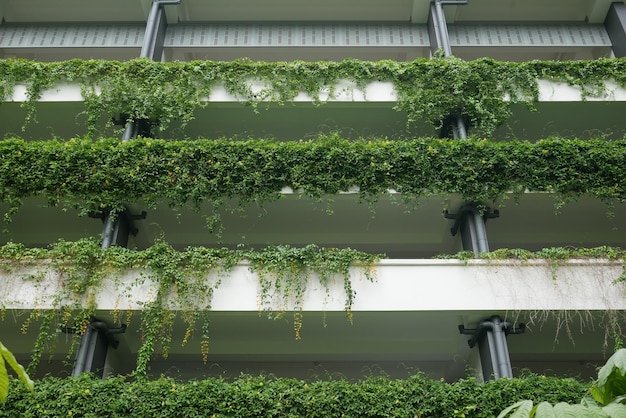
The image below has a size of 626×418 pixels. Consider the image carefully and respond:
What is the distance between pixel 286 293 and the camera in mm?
11727

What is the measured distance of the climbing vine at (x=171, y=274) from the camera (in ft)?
38.0

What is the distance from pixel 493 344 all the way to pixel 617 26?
10872mm

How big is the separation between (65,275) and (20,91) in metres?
5.68

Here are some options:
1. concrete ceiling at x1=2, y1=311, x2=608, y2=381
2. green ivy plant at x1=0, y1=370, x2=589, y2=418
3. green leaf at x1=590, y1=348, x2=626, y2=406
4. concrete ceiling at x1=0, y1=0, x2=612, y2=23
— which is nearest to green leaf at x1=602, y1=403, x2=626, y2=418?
green leaf at x1=590, y1=348, x2=626, y2=406

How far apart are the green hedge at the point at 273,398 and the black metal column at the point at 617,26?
10.8 metres

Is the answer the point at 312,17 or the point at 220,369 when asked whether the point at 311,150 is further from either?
the point at 312,17

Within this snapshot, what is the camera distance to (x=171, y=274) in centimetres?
1170

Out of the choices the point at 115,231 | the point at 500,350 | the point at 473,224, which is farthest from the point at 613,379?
the point at 115,231

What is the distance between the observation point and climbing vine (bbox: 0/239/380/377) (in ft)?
38.0

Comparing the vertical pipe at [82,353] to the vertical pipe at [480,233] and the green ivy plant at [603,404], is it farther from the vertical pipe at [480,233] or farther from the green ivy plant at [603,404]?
the green ivy plant at [603,404]

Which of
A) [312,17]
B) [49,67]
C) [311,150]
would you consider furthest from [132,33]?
[311,150]

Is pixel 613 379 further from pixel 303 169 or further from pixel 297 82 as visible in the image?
pixel 297 82

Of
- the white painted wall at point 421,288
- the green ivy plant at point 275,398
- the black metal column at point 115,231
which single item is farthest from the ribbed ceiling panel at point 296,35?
the green ivy plant at point 275,398

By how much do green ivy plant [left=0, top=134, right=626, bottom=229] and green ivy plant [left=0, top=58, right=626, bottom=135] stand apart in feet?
5.40
